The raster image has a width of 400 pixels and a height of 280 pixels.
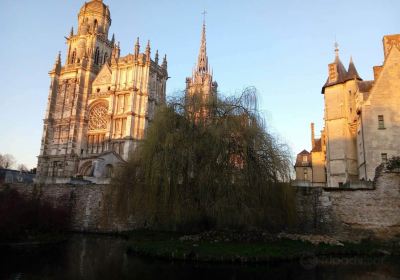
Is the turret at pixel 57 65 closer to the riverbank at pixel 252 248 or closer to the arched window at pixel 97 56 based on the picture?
the arched window at pixel 97 56

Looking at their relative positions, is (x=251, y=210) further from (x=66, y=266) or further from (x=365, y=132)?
(x=365, y=132)

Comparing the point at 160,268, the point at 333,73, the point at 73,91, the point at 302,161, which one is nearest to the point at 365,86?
the point at 333,73

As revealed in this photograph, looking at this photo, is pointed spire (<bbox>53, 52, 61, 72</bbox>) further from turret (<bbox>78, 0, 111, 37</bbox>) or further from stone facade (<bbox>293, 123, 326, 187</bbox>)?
stone facade (<bbox>293, 123, 326, 187</bbox>)

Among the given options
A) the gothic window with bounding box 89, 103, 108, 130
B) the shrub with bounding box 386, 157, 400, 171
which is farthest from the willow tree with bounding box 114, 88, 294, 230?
the gothic window with bounding box 89, 103, 108, 130

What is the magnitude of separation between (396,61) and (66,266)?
22913 millimetres

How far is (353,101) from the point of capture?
2712cm

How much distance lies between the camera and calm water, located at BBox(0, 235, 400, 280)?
11.1 meters

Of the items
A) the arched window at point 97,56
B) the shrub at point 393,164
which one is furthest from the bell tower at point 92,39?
the shrub at point 393,164

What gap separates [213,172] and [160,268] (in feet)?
17.5

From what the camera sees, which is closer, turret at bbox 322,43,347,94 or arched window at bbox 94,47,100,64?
turret at bbox 322,43,347,94

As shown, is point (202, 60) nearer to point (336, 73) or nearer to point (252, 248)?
point (336, 73)

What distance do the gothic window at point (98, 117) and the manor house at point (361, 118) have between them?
2999cm

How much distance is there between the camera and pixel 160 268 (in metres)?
12.2

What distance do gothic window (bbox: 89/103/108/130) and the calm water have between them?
35406 millimetres
